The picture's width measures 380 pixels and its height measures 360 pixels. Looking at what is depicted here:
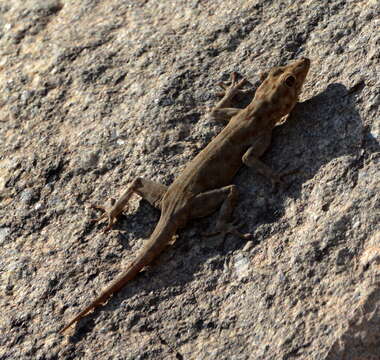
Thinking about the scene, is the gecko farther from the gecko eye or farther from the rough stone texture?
the rough stone texture

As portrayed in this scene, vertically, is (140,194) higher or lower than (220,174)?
higher

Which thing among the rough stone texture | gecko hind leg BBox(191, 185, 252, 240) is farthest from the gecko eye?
gecko hind leg BBox(191, 185, 252, 240)

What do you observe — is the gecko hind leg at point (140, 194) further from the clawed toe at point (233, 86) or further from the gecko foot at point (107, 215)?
the clawed toe at point (233, 86)

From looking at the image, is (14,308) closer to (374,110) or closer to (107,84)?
(107,84)

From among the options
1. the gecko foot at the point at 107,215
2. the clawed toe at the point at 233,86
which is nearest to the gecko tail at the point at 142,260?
the gecko foot at the point at 107,215

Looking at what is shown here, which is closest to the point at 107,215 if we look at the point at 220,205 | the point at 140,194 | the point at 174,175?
the point at 140,194

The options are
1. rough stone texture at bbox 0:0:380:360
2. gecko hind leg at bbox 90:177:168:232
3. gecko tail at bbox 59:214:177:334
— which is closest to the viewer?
rough stone texture at bbox 0:0:380:360

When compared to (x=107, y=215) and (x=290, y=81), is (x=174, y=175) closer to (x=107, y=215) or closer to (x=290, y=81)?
(x=107, y=215)

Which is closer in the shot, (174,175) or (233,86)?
(174,175)
